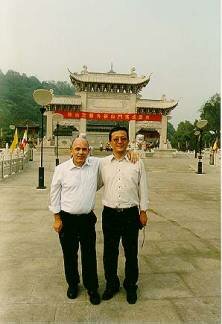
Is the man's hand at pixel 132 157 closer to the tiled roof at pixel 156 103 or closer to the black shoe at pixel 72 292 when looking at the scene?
the black shoe at pixel 72 292

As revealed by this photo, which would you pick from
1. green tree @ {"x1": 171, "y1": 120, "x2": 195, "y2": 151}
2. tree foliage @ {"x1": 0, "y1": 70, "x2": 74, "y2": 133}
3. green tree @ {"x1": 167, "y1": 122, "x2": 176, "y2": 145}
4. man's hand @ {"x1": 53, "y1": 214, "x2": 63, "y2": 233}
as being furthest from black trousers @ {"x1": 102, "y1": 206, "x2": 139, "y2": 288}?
green tree @ {"x1": 167, "y1": 122, "x2": 176, "y2": 145}

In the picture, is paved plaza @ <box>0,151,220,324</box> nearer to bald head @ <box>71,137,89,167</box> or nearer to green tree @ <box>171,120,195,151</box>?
bald head @ <box>71,137,89,167</box>

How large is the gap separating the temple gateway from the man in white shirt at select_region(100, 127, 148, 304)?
143 ft

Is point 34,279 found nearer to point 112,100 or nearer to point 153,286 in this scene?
point 153,286

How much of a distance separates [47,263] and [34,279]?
54cm

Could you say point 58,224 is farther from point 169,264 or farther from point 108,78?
point 108,78

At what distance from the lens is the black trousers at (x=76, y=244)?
12.2 ft

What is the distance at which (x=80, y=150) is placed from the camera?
362 cm

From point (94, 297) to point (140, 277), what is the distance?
2.82ft

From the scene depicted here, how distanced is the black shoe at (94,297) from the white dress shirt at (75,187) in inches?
29.2

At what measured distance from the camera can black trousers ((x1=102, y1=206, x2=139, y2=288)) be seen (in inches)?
148

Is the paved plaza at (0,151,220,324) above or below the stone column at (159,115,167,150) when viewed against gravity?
below

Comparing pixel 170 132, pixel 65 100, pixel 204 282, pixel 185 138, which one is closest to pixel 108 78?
pixel 65 100

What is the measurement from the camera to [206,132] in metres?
71.4
